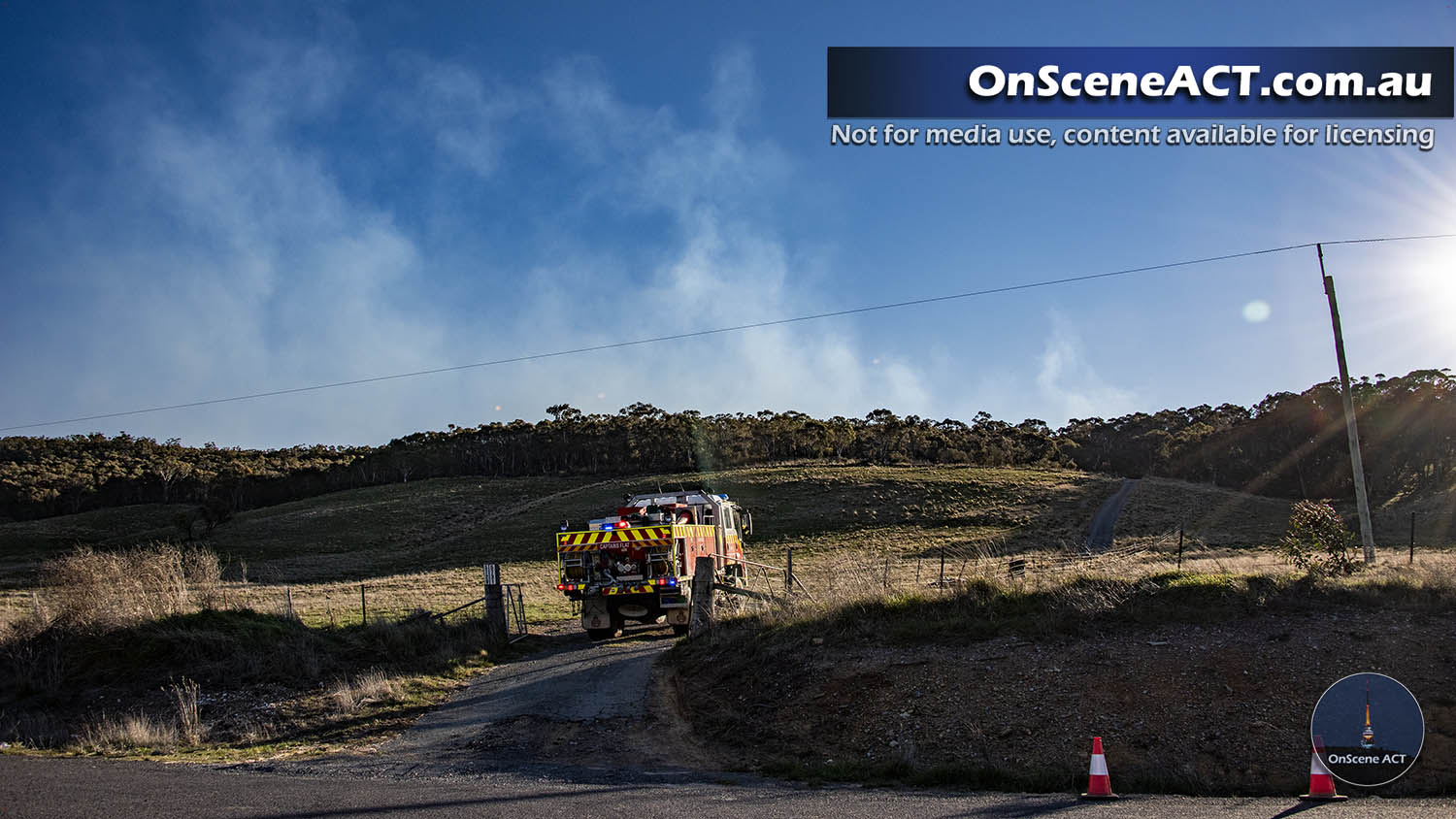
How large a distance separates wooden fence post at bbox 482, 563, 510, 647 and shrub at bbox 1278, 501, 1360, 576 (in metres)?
14.9

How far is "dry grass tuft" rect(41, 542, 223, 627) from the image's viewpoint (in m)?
15.4

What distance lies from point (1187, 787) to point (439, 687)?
36.1 feet

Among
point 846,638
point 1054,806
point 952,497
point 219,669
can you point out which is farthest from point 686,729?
point 952,497

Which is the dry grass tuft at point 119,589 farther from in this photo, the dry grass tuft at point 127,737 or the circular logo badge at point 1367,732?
the circular logo badge at point 1367,732

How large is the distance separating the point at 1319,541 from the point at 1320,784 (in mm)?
8250

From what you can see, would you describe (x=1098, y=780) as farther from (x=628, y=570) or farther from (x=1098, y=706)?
(x=628, y=570)

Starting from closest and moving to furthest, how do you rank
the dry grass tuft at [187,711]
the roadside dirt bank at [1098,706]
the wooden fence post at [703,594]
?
the roadside dirt bank at [1098,706]
the dry grass tuft at [187,711]
the wooden fence post at [703,594]

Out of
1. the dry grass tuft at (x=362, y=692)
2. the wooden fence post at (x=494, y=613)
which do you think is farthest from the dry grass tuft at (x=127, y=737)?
the wooden fence post at (x=494, y=613)

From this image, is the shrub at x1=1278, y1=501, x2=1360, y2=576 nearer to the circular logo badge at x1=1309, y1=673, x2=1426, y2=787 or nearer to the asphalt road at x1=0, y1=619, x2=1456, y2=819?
the circular logo badge at x1=1309, y1=673, x2=1426, y2=787

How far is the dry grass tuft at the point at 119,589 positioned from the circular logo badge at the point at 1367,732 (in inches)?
680

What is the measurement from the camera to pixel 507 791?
26.8ft

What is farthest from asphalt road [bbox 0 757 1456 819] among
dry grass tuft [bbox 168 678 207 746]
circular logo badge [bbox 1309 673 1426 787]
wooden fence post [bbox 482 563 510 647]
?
wooden fence post [bbox 482 563 510 647]

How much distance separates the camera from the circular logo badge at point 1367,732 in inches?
305

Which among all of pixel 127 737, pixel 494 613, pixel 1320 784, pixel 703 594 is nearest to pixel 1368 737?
pixel 1320 784
